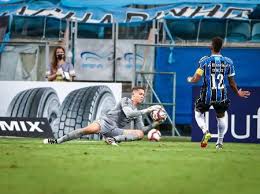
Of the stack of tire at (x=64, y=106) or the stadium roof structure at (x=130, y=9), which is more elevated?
the stadium roof structure at (x=130, y=9)

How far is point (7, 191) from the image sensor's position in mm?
7367

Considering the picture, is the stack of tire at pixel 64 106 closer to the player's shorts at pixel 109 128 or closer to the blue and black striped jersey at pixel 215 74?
the player's shorts at pixel 109 128

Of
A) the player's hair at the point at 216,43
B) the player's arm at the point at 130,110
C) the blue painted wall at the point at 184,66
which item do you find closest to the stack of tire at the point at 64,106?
the blue painted wall at the point at 184,66

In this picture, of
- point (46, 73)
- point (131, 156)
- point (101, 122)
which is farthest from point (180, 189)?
point (46, 73)

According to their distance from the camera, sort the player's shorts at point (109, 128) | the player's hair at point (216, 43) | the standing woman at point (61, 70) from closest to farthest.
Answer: the player's hair at point (216, 43), the player's shorts at point (109, 128), the standing woman at point (61, 70)

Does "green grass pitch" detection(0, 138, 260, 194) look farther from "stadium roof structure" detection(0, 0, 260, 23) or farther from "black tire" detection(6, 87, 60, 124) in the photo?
"stadium roof structure" detection(0, 0, 260, 23)

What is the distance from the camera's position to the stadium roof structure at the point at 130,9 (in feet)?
68.0

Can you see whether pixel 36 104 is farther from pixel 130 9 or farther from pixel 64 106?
pixel 130 9

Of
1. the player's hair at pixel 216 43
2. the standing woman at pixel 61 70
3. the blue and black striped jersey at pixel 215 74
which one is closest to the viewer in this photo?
the player's hair at pixel 216 43

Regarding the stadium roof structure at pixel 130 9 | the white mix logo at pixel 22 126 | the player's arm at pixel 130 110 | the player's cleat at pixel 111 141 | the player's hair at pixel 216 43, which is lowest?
the player's cleat at pixel 111 141

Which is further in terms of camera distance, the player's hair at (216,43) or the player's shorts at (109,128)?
the player's shorts at (109,128)

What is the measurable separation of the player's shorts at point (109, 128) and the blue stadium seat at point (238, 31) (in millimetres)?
6276

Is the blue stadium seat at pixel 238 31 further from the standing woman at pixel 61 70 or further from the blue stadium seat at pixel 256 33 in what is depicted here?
the standing woman at pixel 61 70

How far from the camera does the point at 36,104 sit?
63.4ft
